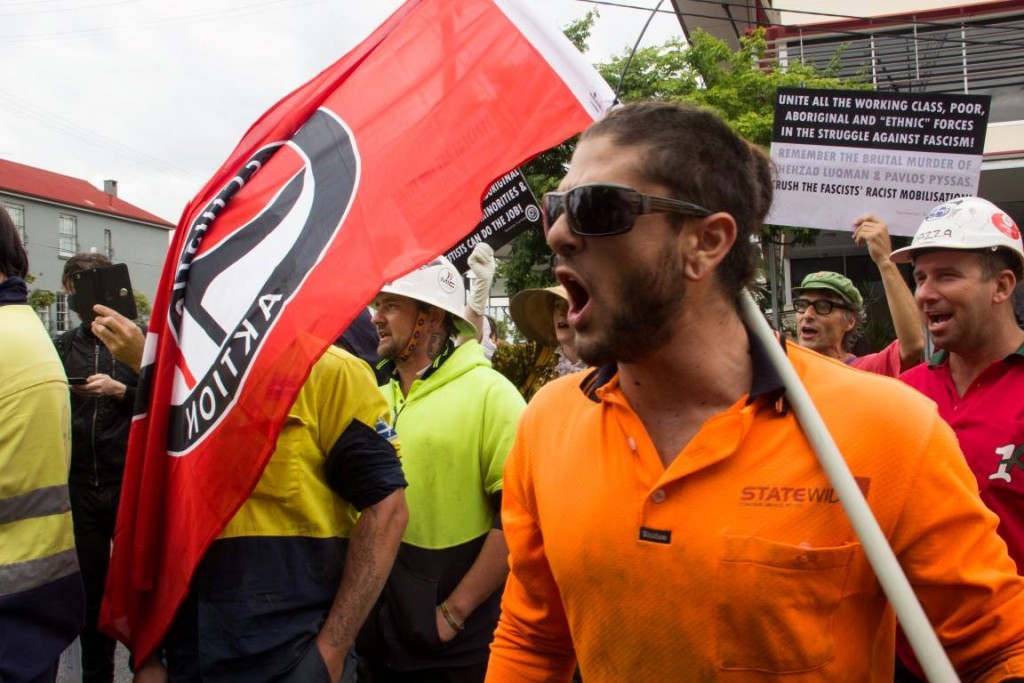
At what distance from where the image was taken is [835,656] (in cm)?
164

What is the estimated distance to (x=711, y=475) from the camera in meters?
1.66

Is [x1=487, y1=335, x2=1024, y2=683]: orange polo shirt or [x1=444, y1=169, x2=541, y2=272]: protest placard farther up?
[x1=444, y1=169, x2=541, y2=272]: protest placard

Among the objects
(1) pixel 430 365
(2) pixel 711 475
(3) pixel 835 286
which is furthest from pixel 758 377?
(3) pixel 835 286

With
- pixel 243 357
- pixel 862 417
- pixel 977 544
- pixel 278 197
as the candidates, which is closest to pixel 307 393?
pixel 243 357

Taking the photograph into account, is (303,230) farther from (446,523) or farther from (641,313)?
(446,523)

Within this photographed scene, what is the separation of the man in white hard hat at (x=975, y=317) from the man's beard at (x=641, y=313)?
161 cm

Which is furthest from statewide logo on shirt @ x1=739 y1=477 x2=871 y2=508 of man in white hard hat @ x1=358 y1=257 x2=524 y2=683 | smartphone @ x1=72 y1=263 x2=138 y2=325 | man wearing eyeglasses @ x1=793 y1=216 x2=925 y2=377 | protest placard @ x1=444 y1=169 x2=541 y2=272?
protest placard @ x1=444 y1=169 x2=541 y2=272

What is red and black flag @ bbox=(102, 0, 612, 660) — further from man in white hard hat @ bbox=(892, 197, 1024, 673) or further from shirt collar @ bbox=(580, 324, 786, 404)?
man in white hard hat @ bbox=(892, 197, 1024, 673)

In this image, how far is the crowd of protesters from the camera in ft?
5.26

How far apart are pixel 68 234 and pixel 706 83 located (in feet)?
191

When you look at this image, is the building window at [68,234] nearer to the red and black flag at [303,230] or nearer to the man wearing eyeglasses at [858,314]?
the man wearing eyeglasses at [858,314]

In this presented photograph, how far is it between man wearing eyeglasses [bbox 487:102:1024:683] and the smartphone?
82.7 inches

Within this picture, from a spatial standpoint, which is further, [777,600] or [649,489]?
[649,489]

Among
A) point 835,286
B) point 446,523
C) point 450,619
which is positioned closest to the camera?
point 450,619
